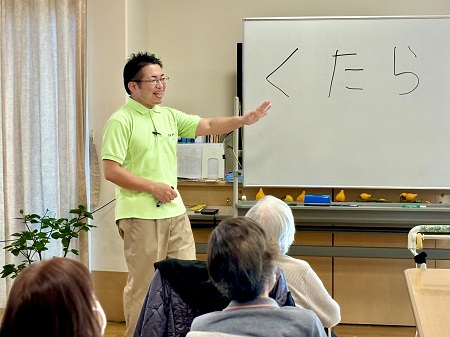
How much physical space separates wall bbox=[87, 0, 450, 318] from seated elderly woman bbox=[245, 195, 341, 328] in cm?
212

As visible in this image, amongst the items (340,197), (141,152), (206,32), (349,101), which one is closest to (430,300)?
(141,152)

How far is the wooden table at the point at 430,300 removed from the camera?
1748mm

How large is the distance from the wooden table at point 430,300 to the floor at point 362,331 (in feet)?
4.87

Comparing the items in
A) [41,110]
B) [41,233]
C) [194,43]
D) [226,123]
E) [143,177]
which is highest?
[194,43]

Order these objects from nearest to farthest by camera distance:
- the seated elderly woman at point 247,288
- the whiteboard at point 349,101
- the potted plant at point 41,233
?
the seated elderly woman at point 247,288 < the potted plant at point 41,233 < the whiteboard at point 349,101

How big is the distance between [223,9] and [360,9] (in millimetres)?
990

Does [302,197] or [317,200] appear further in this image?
[302,197]

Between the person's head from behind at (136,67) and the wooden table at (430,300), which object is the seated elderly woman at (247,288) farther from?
the person's head from behind at (136,67)

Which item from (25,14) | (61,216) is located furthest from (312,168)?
(25,14)

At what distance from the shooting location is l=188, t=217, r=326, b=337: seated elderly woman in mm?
1333

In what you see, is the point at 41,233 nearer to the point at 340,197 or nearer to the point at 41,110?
the point at 41,110

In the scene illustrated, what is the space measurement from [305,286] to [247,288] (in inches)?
24.7

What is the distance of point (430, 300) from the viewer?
6.59ft

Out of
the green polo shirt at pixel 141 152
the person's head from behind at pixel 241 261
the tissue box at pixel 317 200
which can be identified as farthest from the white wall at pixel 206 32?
the person's head from behind at pixel 241 261
